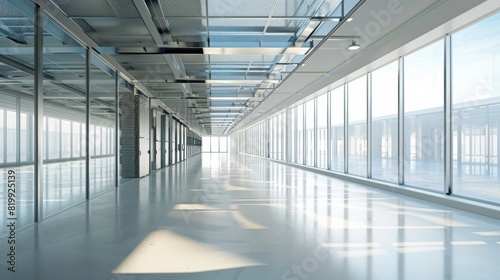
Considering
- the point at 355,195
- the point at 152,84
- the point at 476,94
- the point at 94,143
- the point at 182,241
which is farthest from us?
the point at 94,143

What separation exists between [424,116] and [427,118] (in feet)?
0.44

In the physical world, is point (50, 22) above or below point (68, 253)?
above

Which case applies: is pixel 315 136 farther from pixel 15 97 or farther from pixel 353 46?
pixel 15 97

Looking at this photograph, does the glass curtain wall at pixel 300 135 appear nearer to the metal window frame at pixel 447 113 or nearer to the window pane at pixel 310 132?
the window pane at pixel 310 132

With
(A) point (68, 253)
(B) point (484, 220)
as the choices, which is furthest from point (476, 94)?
(A) point (68, 253)

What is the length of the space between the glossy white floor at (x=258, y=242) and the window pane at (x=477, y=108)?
1.42 meters

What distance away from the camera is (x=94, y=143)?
3167cm

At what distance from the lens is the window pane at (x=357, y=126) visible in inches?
496

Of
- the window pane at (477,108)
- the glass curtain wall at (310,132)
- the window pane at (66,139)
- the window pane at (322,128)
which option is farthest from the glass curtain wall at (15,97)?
the glass curtain wall at (310,132)

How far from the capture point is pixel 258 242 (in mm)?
4332

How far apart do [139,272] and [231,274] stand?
0.89m

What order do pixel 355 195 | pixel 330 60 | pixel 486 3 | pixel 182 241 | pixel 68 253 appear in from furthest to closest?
pixel 330 60
pixel 355 195
pixel 486 3
pixel 182 241
pixel 68 253

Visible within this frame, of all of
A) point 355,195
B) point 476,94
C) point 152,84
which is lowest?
point 355,195

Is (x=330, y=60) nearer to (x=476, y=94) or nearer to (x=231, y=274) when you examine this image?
(x=476, y=94)
